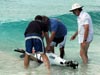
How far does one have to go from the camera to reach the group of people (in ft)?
30.1

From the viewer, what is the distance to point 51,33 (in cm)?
1016

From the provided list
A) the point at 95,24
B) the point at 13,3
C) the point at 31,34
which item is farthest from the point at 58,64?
the point at 13,3

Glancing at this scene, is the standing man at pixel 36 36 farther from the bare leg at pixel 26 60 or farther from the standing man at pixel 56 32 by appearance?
the standing man at pixel 56 32

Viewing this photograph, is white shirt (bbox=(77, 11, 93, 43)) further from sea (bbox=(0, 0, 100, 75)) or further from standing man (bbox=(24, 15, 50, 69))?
standing man (bbox=(24, 15, 50, 69))

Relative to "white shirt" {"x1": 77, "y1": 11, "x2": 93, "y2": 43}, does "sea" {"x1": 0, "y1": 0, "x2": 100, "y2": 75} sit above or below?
below

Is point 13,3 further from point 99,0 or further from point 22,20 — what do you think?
point 99,0

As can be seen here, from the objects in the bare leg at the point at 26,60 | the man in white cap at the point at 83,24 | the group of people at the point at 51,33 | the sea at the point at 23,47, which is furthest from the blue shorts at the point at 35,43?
the man in white cap at the point at 83,24

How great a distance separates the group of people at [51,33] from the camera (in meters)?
9.19

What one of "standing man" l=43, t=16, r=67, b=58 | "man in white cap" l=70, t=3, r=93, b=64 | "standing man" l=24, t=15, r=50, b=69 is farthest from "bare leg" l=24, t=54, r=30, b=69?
"man in white cap" l=70, t=3, r=93, b=64

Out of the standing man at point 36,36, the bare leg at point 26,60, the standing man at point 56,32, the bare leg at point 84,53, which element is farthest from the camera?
the bare leg at point 84,53

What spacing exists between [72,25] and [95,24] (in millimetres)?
2017

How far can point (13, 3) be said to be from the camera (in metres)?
31.1

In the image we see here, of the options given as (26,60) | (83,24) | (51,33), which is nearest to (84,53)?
(83,24)

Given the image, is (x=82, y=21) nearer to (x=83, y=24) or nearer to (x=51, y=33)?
(x=83, y=24)
